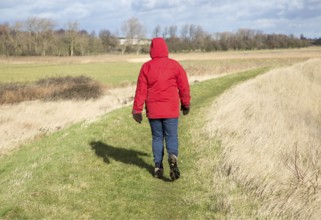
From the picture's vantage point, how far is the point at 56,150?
27.3ft

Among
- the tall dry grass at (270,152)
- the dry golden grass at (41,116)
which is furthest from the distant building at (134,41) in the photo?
the tall dry grass at (270,152)

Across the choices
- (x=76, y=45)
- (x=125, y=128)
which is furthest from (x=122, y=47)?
(x=125, y=128)

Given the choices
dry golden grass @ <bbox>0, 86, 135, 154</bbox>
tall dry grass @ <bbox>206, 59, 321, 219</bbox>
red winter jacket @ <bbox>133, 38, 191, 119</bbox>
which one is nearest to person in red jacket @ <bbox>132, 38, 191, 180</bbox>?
red winter jacket @ <bbox>133, 38, 191, 119</bbox>

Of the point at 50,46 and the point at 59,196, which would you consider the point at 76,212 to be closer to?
the point at 59,196

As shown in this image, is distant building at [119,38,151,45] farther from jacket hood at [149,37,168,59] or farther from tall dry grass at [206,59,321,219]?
jacket hood at [149,37,168,59]

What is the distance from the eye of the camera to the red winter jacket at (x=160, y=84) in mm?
6020

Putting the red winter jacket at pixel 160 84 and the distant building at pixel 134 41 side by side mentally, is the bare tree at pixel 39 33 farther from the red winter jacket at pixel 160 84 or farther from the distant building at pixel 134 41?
the red winter jacket at pixel 160 84

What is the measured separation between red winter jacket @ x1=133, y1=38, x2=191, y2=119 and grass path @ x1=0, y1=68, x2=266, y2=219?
1266 millimetres

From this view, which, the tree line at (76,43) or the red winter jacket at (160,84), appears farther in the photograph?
the tree line at (76,43)

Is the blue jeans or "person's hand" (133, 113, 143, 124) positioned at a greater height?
"person's hand" (133, 113, 143, 124)

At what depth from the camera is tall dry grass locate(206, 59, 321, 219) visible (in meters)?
5.04

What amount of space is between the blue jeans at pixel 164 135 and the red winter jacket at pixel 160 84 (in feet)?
0.45

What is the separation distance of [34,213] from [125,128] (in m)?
5.72

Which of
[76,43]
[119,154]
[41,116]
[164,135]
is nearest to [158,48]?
[164,135]
